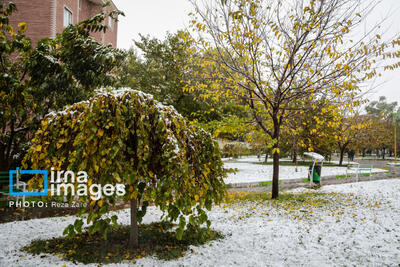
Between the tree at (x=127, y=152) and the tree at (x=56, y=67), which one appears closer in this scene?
the tree at (x=127, y=152)

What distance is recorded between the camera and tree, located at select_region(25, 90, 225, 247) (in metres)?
3.15

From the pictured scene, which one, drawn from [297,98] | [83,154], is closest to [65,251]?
[83,154]

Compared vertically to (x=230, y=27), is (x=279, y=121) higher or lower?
lower

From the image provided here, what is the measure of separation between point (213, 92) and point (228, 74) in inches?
29.8

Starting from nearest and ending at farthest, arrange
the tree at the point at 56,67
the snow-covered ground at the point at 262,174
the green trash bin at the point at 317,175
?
the tree at the point at 56,67, the green trash bin at the point at 317,175, the snow-covered ground at the point at 262,174

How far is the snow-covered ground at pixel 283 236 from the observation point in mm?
3649

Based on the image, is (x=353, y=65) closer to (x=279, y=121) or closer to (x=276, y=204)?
(x=279, y=121)

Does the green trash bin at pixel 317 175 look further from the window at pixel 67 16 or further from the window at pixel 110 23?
the window at pixel 110 23

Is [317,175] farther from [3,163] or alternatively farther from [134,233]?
[3,163]

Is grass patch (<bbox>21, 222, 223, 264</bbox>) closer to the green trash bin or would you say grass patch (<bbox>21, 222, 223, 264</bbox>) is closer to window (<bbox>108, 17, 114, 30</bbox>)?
the green trash bin

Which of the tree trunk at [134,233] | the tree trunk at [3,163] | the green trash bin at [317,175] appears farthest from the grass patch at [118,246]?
the green trash bin at [317,175]

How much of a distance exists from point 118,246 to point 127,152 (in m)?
1.56

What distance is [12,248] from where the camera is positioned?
398 cm

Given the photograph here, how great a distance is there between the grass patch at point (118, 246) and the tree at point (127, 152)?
0.89 ft
